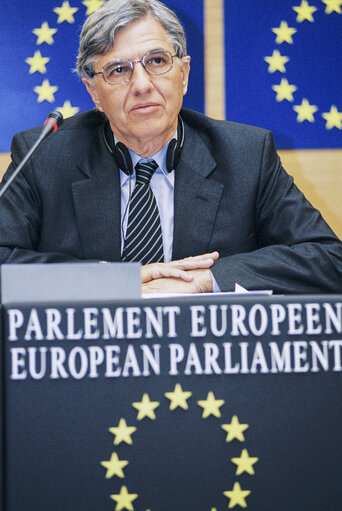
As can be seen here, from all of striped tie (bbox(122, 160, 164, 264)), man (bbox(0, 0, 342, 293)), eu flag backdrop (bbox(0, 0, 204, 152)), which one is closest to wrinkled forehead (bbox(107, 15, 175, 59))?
man (bbox(0, 0, 342, 293))

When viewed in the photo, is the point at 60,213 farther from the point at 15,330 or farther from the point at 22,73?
the point at 15,330

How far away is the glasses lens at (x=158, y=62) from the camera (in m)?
1.65

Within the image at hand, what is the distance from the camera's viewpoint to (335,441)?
2.76 feet

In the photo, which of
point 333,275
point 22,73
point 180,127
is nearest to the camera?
point 333,275

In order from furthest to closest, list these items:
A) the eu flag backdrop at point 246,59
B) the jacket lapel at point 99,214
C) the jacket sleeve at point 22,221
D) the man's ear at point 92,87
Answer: the eu flag backdrop at point 246,59 < the man's ear at point 92,87 < the jacket lapel at point 99,214 < the jacket sleeve at point 22,221

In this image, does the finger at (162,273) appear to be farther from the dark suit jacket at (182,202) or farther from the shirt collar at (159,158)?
the shirt collar at (159,158)

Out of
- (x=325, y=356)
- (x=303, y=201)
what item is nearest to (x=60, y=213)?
(x=303, y=201)

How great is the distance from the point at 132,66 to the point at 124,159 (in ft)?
0.84

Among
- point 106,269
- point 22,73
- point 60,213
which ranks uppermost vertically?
point 22,73

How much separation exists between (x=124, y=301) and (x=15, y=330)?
0.15m

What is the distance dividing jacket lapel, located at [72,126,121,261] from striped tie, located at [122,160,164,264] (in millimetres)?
33

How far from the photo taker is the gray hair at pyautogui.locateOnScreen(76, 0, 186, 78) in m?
1.64

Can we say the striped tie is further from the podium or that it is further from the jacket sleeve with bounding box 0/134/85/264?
the podium

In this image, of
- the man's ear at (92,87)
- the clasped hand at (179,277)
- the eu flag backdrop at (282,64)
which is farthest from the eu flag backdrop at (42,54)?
the clasped hand at (179,277)
